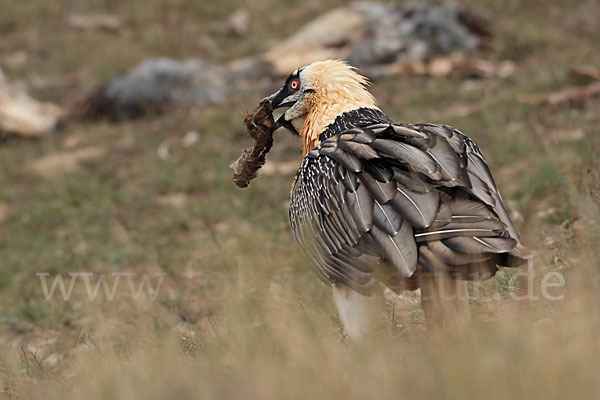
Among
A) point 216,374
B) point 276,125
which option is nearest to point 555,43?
point 276,125

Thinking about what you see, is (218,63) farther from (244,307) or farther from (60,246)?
(244,307)

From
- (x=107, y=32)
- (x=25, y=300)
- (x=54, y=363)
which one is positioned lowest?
(x=107, y=32)

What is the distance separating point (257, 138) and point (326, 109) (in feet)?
1.99

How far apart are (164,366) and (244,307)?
2.45 ft

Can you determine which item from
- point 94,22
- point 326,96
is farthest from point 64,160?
point 94,22

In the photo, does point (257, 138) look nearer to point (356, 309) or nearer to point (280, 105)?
point (280, 105)

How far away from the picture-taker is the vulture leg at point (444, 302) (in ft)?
10.8

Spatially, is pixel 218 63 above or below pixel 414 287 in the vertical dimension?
below

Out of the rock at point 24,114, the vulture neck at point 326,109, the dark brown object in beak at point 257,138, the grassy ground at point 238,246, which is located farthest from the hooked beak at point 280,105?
the rock at point 24,114

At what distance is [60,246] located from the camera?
834cm

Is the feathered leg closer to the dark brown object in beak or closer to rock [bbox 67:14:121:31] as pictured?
the dark brown object in beak

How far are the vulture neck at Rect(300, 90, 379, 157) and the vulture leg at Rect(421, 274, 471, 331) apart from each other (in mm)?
1329

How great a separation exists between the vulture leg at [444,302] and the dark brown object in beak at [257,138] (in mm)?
1809

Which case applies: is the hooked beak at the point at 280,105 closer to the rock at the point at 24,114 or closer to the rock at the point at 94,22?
the rock at the point at 24,114
